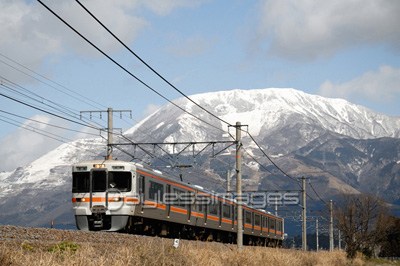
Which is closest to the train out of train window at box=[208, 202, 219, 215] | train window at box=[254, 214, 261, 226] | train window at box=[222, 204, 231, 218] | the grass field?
train window at box=[208, 202, 219, 215]

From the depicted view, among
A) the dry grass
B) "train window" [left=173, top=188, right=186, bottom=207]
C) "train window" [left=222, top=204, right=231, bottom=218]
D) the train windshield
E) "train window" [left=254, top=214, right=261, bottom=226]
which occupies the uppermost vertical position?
the train windshield

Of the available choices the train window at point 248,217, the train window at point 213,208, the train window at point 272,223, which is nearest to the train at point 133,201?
the train window at point 213,208

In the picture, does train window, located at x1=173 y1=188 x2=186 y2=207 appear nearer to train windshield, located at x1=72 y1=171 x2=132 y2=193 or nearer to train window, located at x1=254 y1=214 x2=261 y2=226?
train windshield, located at x1=72 y1=171 x2=132 y2=193

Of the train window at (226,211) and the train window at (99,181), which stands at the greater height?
the train window at (99,181)

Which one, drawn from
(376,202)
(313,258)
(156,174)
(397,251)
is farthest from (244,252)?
(397,251)

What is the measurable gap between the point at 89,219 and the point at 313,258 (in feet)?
44.5

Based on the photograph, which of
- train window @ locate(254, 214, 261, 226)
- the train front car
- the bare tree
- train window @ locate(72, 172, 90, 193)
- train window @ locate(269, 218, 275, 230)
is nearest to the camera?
the train front car

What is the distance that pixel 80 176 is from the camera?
27.7 m

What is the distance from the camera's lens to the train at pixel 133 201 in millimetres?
27031

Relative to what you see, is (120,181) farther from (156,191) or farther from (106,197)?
(156,191)

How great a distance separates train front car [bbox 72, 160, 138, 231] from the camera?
2694cm

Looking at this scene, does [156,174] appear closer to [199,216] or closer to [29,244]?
[199,216]

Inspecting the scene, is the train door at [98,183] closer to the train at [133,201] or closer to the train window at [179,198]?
the train at [133,201]

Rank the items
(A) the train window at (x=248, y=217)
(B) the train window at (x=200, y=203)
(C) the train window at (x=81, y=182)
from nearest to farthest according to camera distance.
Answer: (C) the train window at (x=81, y=182) < (B) the train window at (x=200, y=203) < (A) the train window at (x=248, y=217)
